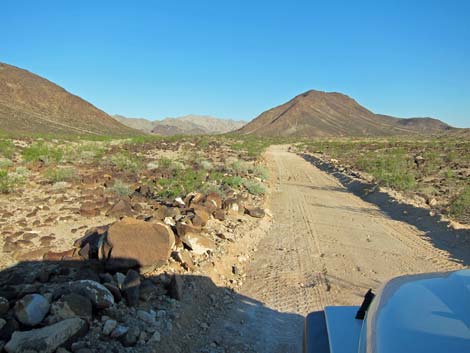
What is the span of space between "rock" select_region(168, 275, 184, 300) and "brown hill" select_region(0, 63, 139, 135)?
7215 cm

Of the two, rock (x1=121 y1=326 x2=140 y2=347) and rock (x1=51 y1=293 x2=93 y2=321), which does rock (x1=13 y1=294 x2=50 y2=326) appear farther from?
rock (x1=121 y1=326 x2=140 y2=347)

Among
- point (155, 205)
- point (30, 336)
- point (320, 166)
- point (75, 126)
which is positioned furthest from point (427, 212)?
point (75, 126)

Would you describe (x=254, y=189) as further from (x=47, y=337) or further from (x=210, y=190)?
Result: (x=47, y=337)

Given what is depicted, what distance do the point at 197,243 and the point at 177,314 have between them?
7.08 feet

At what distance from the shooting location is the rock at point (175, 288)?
5352mm

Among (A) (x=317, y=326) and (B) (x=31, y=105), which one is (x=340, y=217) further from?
(B) (x=31, y=105)

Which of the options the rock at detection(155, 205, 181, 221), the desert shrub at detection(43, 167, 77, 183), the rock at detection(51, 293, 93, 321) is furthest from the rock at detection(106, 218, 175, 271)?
the desert shrub at detection(43, 167, 77, 183)

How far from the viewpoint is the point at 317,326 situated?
2727 mm

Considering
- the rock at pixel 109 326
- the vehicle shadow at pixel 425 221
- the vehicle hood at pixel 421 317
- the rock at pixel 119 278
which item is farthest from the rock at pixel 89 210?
the vehicle hood at pixel 421 317

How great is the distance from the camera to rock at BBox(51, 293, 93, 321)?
159 inches

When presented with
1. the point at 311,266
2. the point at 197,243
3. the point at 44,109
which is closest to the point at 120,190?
the point at 197,243

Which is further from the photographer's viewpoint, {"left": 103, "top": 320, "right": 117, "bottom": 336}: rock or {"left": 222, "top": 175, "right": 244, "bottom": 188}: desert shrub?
{"left": 222, "top": 175, "right": 244, "bottom": 188}: desert shrub

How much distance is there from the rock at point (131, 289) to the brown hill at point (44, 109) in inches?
2846

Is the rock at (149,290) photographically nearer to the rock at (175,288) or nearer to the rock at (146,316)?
the rock at (175,288)
